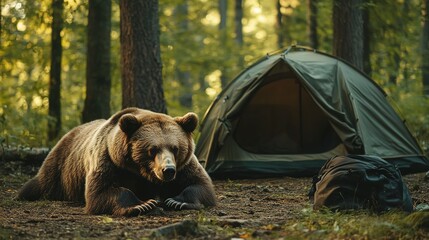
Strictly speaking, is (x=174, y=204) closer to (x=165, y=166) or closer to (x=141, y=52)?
(x=165, y=166)

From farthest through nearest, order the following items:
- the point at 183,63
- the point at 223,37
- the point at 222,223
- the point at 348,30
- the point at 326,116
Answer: the point at 223,37 < the point at 183,63 < the point at 348,30 < the point at 326,116 < the point at 222,223

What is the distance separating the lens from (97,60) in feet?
38.6

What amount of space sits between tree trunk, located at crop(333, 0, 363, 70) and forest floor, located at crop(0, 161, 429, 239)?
4844 mm

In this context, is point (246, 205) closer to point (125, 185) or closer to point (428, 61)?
point (125, 185)

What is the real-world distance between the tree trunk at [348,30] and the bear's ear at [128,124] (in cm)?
624

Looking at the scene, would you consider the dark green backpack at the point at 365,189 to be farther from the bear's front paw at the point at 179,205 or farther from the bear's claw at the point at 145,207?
the bear's claw at the point at 145,207

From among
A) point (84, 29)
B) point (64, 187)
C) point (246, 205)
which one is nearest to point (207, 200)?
point (246, 205)

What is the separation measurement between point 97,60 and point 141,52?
2240mm

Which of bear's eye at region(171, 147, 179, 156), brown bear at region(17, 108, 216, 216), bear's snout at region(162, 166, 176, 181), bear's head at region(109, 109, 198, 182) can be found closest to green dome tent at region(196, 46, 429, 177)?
brown bear at region(17, 108, 216, 216)

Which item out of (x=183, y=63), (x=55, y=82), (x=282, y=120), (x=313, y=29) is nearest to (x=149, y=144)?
(x=282, y=120)

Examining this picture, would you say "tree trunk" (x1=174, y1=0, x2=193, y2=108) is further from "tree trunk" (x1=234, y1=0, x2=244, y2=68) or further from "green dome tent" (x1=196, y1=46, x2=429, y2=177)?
"green dome tent" (x1=196, y1=46, x2=429, y2=177)

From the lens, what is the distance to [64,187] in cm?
774

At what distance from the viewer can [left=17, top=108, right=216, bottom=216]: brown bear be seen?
20.2 ft

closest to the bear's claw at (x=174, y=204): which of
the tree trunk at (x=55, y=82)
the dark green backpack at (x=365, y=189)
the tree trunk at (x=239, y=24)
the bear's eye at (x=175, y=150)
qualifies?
the bear's eye at (x=175, y=150)
